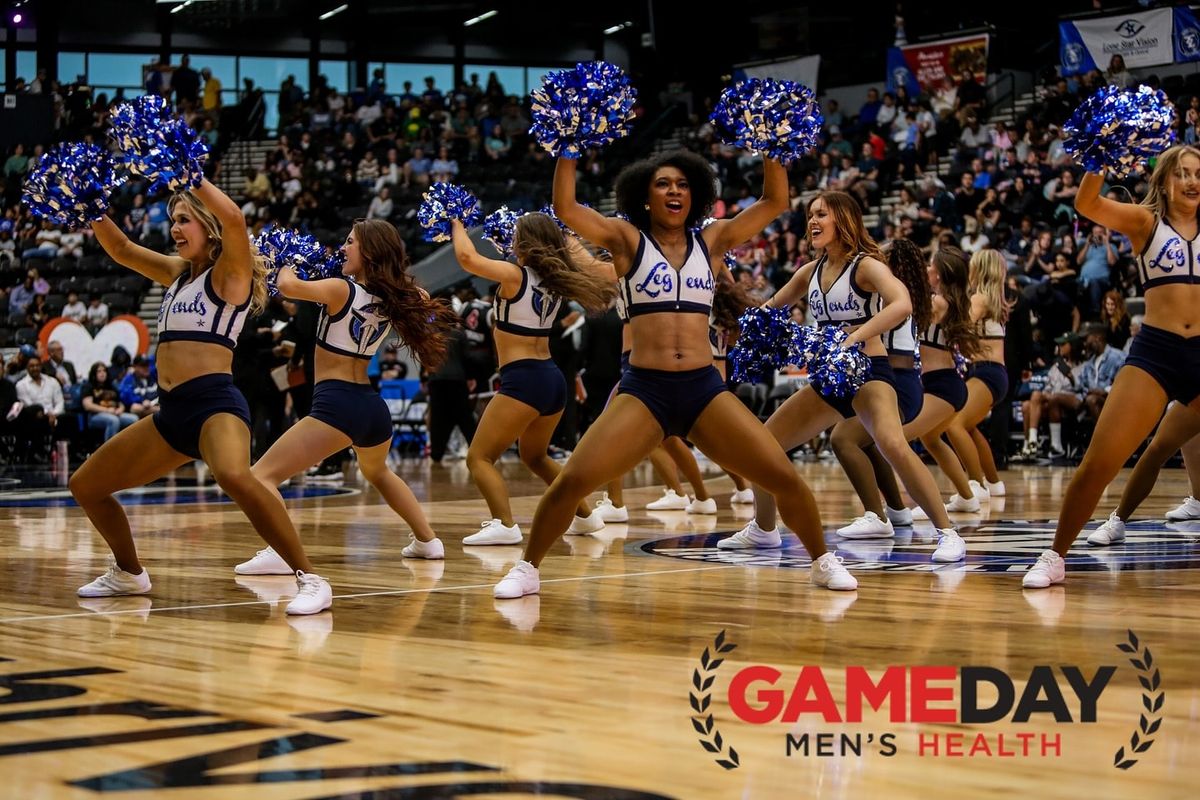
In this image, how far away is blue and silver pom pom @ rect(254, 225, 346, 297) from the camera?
6934mm

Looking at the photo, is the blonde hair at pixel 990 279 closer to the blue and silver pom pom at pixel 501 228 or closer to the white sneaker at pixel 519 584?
the blue and silver pom pom at pixel 501 228

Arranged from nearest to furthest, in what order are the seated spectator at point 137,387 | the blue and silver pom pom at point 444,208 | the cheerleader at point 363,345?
the cheerleader at point 363,345, the blue and silver pom pom at point 444,208, the seated spectator at point 137,387

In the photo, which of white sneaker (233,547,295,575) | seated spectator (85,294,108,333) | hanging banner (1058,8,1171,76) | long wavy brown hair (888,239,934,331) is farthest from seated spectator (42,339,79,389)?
hanging banner (1058,8,1171,76)

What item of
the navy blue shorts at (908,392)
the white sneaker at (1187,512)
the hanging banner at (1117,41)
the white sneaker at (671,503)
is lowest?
the white sneaker at (671,503)

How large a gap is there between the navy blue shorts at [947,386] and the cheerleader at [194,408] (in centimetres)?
491

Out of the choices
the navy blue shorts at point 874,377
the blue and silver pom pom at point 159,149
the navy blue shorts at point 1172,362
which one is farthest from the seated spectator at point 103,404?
the navy blue shorts at point 1172,362

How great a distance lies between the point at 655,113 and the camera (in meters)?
27.9

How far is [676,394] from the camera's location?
17.5ft

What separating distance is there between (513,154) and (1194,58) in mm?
11531

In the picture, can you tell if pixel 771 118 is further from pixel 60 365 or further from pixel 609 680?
pixel 60 365

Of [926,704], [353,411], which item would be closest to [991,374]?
[353,411]

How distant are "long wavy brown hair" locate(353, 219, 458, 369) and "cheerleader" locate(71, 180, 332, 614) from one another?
1.21 metres

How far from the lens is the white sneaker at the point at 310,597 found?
521 centimetres

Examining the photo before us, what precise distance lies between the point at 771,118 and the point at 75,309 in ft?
53.9
